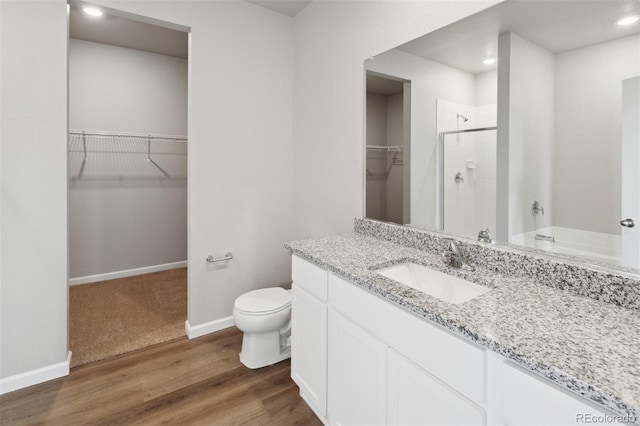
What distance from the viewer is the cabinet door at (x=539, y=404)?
660 millimetres

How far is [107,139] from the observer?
3568mm

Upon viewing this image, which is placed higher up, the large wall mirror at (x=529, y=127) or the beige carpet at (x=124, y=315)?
the large wall mirror at (x=529, y=127)

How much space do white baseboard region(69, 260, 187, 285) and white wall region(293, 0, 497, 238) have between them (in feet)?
6.90

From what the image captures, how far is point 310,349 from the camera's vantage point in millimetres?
1646

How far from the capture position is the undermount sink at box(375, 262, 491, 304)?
4.20 ft

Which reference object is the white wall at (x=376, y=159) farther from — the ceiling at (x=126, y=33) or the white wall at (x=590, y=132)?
the ceiling at (x=126, y=33)

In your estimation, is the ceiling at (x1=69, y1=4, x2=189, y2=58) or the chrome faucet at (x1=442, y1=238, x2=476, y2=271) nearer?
the chrome faucet at (x1=442, y1=238, x2=476, y2=271)

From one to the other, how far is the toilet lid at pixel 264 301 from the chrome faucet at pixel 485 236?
1.26 metres

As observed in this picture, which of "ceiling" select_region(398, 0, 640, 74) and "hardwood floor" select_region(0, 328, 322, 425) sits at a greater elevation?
"ceiling" select_region(398, 0, 640, 74)

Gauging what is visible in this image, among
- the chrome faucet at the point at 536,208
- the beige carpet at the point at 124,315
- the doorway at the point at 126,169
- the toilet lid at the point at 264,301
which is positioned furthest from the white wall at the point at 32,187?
the chrome faucet at the point at 536,208

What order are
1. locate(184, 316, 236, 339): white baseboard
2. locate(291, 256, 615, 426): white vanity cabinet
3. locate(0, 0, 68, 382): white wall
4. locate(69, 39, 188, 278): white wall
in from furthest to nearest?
locate(69, 39, 188, 278): white wall, locate(184, 316, 236, 339): white baseboard, locate(0, 0, 68, 382): white wall, locate(291, 256, 615, 426): white vanity cabinet

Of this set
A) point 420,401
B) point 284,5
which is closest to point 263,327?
point 420,401

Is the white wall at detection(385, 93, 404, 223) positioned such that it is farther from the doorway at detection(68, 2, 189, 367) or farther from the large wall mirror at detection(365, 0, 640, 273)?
the doorway at detection(68, 2, 189, 367)

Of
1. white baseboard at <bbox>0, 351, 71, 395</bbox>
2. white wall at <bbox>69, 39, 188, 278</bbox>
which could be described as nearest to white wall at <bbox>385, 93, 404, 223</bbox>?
white baseboard at <bbox>0, 351, 71, 395</bbox>
